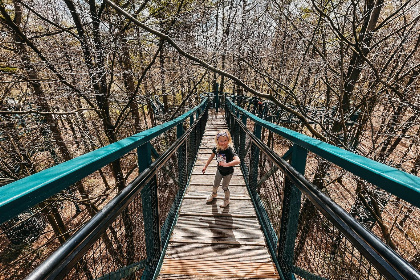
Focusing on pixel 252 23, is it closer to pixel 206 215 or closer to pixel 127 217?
pixel 206 215

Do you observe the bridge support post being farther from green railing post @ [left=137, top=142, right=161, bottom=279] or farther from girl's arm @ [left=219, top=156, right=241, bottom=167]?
green railing post @ [left=137, top=142, right=161, bottom=279]

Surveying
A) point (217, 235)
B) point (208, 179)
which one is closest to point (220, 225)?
point (217, 235)

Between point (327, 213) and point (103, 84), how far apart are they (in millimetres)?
6296

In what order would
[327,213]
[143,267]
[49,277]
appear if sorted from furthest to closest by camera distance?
[143,267]
[327,213]
[49,277]

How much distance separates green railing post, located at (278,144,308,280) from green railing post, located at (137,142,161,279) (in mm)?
1270

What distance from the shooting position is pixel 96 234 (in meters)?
1.10

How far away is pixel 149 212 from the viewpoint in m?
2.14

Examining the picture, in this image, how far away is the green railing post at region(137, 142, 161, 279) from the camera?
211 cm

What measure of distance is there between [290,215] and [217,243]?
4.46 feet

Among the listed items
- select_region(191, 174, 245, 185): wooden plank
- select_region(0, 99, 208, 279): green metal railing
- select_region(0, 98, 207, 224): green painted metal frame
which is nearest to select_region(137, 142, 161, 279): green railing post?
select_region(0, 99, 208, 279): green metal railing

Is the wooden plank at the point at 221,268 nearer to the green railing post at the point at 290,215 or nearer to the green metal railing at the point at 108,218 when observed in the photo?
the green metal railing at the point at 108,218

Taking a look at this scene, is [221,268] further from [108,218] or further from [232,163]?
[108,218]

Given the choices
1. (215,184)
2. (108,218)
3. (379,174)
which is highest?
(379,174)

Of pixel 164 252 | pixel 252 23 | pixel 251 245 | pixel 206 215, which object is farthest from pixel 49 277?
pixel 252 23
